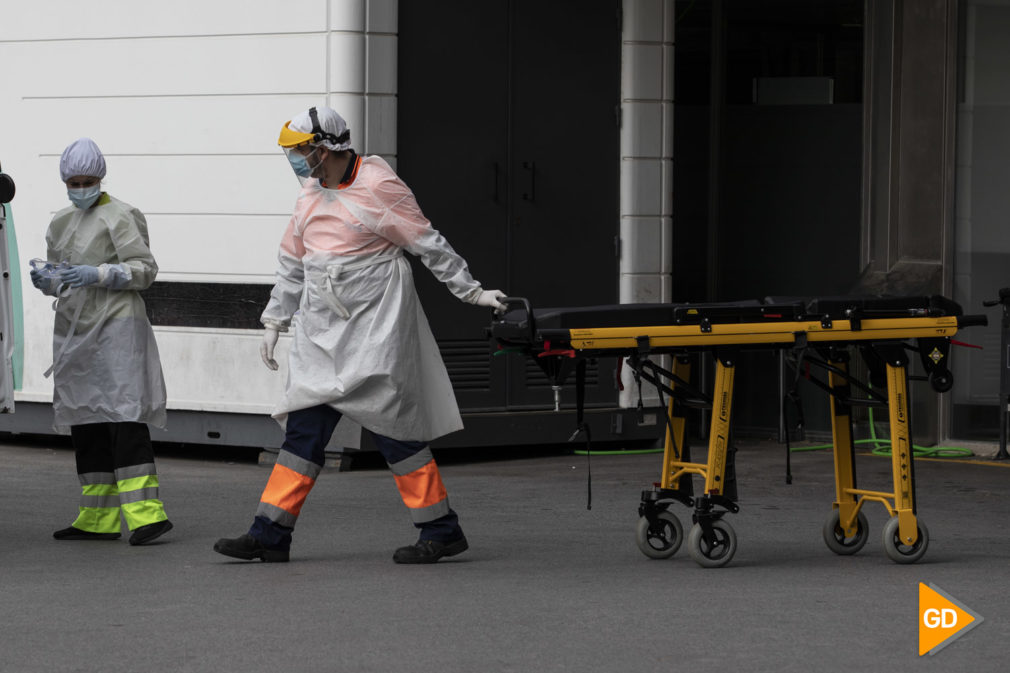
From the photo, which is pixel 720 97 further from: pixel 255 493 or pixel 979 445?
pixel 255 493

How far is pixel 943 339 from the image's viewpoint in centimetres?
Result: 689

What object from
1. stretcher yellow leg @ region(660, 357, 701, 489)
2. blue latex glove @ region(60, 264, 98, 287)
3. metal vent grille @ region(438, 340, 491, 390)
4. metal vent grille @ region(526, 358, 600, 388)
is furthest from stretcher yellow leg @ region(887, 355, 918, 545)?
metal vent grille @ region(438, 340, 491, 390)

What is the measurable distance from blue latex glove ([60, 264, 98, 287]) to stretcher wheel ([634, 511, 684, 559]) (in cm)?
252

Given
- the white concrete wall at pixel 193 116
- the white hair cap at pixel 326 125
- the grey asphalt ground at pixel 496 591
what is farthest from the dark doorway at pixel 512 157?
the white hair cap at pixel 326 125

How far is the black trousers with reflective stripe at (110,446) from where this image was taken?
→ 762 centimetres

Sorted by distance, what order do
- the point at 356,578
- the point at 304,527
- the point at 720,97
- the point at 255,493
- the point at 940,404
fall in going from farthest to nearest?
the point at 720,97 < the point at 940,404 < the point at 255,493 < the point at 304,527 < the point at 356,578

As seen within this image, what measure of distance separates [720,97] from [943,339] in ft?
17.9

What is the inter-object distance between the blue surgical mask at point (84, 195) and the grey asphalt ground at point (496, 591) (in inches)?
58.0

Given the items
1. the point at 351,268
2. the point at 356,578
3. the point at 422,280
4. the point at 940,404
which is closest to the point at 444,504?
the point at 356,578

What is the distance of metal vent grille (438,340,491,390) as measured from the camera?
35.3 feet

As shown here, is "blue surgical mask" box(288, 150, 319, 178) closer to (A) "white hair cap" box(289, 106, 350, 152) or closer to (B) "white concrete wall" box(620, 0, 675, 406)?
(A) "white hair cap" box(289, 106, 350, 152)

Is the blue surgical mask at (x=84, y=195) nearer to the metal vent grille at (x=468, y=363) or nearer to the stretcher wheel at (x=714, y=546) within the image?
the stretcher wheel at (x=714, y=546)

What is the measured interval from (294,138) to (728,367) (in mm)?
1920

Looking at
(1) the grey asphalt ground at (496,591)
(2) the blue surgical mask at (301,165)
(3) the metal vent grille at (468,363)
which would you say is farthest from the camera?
(3) the metal vent grille at (468,363)
